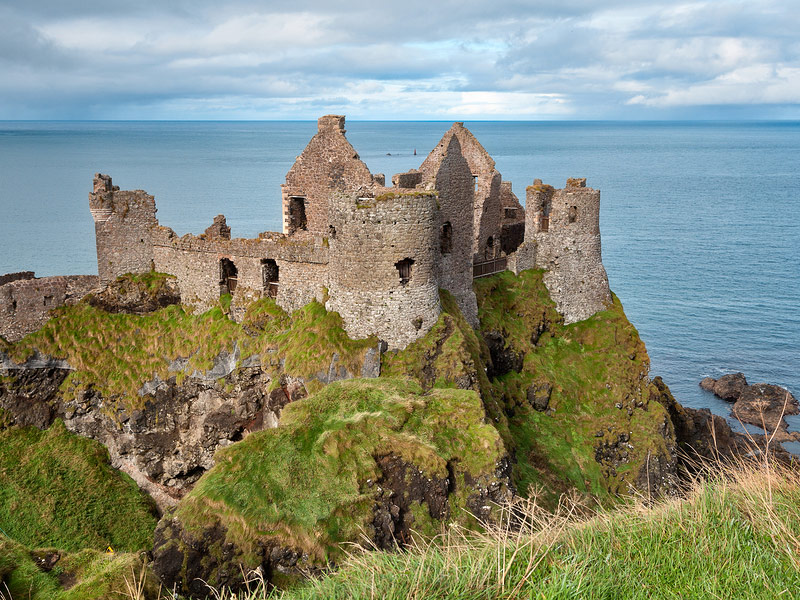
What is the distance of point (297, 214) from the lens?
108 ft

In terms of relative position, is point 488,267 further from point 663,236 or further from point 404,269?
point 663,236

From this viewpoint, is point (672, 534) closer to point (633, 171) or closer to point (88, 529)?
point (88, 529)

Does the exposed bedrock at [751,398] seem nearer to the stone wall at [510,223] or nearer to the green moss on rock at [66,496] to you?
the stone wall at [510,223]

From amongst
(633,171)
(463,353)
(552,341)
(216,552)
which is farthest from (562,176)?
(216,552)

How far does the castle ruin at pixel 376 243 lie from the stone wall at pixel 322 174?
0.15 feet

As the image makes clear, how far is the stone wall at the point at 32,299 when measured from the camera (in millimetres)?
29812

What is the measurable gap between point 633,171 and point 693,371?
13758cm

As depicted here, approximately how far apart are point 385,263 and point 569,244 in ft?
41.6

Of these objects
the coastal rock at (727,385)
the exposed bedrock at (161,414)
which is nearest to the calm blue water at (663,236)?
the coastal rock at (727,385)

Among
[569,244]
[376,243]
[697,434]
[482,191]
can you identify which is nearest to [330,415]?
[376,243]

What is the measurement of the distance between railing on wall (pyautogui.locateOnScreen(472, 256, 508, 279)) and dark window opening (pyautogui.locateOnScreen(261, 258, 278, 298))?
9.27 metres

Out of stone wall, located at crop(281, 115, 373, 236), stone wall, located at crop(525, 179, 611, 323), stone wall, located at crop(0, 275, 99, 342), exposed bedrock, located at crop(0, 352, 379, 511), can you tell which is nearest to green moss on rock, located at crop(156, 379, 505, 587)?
exposed bedrock, located at crop(0, 352, 379, 511)

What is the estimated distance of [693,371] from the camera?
5472 centimetres

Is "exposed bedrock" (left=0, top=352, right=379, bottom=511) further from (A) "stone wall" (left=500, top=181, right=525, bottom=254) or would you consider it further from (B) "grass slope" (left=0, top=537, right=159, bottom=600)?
(A) "stone wall" (left=500, top=181, right=525, bottom=254)
